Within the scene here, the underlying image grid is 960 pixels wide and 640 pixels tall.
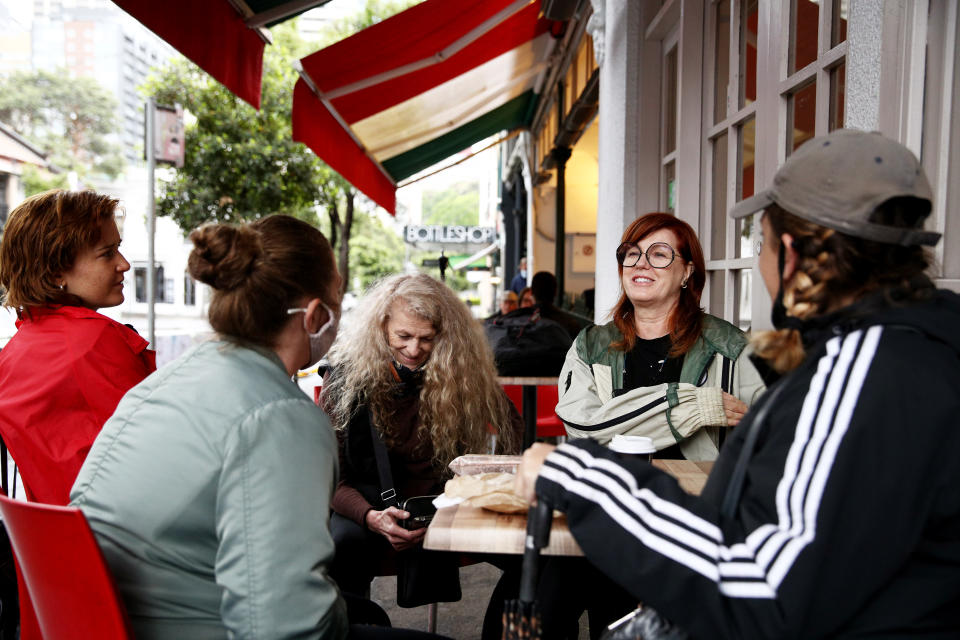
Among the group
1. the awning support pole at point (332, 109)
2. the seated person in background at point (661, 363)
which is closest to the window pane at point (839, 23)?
the seated person in background at point (661, 363)

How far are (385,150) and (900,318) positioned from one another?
7.01 metres

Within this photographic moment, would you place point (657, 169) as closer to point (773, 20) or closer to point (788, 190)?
point (773, 20)

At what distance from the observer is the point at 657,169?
4750 mm

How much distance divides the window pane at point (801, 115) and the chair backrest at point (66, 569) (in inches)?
98.5

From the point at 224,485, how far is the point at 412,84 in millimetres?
5533

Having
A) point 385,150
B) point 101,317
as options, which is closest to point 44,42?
point 385,150

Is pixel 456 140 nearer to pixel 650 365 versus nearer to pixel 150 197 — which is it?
pixel 150 197

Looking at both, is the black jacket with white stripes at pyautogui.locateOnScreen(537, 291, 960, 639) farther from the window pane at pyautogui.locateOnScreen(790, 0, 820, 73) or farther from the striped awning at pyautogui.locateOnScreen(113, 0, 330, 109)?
the striped awning at pyautogui.locateOnScreen(113, 0, 330, 109)

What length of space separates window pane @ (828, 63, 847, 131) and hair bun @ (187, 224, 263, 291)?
193cm

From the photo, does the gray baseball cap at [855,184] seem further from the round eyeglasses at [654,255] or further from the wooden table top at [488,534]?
the round eyeglasses at [654,255]

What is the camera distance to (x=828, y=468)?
1068 mm

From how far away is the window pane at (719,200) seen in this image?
380 cm

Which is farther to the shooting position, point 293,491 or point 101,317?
point 101,317

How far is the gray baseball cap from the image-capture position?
1163 millimetres
